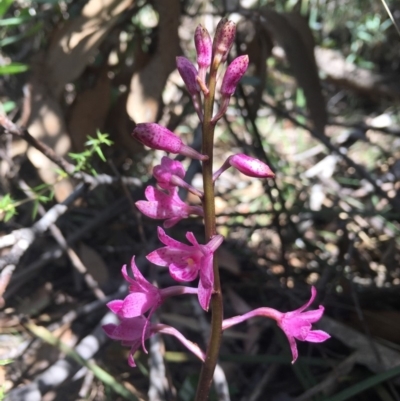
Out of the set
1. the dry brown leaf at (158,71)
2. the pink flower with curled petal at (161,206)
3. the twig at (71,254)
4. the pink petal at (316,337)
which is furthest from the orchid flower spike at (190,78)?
the twig at (71,254)

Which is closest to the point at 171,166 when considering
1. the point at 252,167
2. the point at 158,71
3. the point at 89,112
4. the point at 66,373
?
the point at 252,167

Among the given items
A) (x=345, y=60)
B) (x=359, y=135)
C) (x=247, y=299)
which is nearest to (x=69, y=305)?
(x=247, y=299)

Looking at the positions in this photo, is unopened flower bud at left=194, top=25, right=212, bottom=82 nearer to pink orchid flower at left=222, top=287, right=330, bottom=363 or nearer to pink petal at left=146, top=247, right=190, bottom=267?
pink petal at left=146, top=247, right=190, bottom=267

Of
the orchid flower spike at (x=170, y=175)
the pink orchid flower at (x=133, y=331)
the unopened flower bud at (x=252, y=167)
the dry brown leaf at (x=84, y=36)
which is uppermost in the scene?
the dry brown leaf at (x=84, y=36)

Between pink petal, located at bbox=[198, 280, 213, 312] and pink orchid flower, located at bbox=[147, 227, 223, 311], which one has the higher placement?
pink orchid flower, located at bbox=[147, 227, 223, 311]

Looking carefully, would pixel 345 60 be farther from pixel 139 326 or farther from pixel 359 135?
pixel 139 326

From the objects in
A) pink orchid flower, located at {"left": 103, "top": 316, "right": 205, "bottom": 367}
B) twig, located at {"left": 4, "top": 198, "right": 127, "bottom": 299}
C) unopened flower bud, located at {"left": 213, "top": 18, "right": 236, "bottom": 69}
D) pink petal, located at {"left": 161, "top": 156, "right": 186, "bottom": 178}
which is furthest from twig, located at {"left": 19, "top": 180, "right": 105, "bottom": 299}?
unopened flower bud, located at {"left": 213, "top": 18, "right": 236, "bottom": 69}

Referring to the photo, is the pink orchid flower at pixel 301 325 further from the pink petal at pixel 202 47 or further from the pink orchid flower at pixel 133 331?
the pink petal at pixel 202 47
